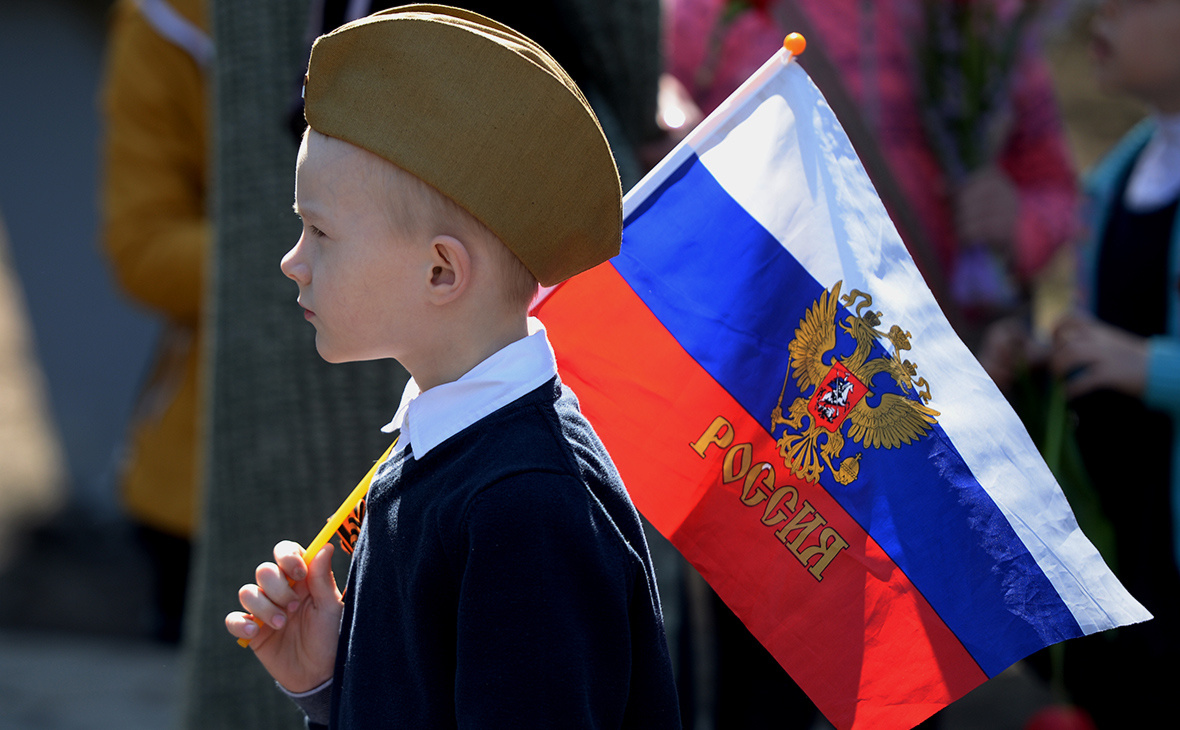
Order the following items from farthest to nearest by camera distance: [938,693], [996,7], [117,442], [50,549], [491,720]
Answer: [117,442] → [50,549] → [996,7] → [938,693] → [491,720]

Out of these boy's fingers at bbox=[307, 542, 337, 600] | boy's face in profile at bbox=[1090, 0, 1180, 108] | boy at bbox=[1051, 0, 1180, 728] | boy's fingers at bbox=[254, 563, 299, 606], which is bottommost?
boy at bbox=[1051, 0, 1180, 728]

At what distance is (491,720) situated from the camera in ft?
3.30

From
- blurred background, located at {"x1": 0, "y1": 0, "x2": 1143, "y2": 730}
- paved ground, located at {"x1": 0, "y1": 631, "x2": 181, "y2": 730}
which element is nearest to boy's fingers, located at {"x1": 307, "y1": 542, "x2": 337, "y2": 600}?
blurred background, located at {"x1": 0, "y1": 0, "x2": 1143, "y2": 730}

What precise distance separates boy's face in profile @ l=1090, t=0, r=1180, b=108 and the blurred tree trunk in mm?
1614

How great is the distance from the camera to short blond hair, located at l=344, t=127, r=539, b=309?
1099mm

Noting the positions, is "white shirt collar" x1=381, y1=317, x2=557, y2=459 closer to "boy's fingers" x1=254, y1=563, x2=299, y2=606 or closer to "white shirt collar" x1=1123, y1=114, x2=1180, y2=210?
"boy's fingers" x1=254, y1=563, x2=299, y2=606

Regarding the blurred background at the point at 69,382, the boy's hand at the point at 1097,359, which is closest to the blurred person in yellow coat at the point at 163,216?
the blurred background at the point at 69,382

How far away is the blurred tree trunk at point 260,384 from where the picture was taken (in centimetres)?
198

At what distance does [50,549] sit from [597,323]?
14.0ft

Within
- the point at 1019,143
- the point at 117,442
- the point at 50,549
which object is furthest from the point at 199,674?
the point at 117,442

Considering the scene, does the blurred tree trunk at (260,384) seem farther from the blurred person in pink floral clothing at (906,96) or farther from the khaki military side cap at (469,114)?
the blurred person in pink floral clothing at (906,96)

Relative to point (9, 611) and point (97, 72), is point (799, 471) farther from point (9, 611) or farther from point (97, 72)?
point (97, 72)

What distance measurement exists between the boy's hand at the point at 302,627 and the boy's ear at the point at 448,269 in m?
0.35

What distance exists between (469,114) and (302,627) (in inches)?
23.9
